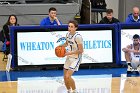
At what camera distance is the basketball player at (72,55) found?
9195mm

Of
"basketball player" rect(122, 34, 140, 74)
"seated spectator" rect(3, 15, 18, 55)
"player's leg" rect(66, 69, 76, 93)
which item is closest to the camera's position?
"player's leg" rect(66, 69, 76, 93)

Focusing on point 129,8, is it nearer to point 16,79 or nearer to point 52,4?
point 52,4

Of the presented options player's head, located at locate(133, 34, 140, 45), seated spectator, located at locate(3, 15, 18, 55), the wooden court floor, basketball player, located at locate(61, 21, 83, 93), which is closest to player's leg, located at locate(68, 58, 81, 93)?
basketball player, located at locate(61, 21, 83, 93)

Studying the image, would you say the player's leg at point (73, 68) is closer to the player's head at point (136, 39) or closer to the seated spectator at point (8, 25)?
the player's head at point (136, 39)

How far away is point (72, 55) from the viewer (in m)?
9.30

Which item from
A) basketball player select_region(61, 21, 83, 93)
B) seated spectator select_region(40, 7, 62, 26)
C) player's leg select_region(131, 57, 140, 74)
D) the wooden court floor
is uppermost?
seated spectator select_region(40, 7, 62, 26)

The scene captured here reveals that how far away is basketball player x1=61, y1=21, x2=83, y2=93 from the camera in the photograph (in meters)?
9.20

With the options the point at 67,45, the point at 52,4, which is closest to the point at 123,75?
the point at 67,45

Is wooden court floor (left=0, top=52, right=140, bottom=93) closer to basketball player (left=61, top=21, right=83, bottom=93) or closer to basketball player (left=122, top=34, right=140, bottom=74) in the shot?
basketball player (left=122, top=34, right=140, bottom=74)

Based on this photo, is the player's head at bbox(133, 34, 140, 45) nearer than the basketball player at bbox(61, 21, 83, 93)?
No

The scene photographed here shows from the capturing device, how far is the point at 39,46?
12086 mm

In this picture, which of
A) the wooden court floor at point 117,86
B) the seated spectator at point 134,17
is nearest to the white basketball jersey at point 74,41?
the wooden court floor at point 117,86

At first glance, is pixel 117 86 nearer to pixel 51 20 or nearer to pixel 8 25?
pixel 51 20

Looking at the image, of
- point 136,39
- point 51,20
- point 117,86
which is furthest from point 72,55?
point 51,20
